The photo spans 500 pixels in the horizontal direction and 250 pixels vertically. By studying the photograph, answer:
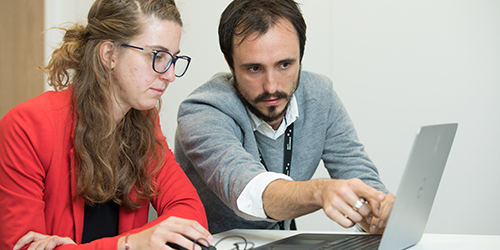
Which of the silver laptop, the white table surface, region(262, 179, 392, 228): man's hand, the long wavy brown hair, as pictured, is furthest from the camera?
the long wavy brown hair

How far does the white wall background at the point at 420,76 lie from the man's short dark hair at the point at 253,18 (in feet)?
3.45

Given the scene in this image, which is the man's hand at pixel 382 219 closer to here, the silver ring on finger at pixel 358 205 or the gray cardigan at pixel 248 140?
the silver ring on finger at pixel 358 205

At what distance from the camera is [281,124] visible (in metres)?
1.65

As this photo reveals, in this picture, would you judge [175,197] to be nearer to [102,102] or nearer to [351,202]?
[102,102]

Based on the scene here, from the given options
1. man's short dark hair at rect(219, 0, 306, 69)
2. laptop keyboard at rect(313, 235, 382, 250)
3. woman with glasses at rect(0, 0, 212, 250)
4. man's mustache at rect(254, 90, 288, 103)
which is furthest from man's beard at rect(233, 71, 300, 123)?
laptop keyboard at rect(313, 235, 382, 250)

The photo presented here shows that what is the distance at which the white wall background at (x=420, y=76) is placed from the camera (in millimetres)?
2441

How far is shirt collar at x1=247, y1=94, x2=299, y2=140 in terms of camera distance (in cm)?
161

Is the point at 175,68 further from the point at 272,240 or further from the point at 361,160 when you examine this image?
the point at 361,160

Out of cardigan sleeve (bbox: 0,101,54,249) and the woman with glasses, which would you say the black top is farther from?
cardigan sleeve (bbox: 0,101,54,249)

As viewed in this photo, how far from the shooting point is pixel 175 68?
132 centimetres

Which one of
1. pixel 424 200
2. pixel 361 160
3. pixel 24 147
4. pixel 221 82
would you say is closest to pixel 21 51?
pixel 221 82

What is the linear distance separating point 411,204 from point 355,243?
0.60 feet

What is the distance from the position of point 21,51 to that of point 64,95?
1.63m

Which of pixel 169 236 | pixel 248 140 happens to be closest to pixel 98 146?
pixel 169 236
